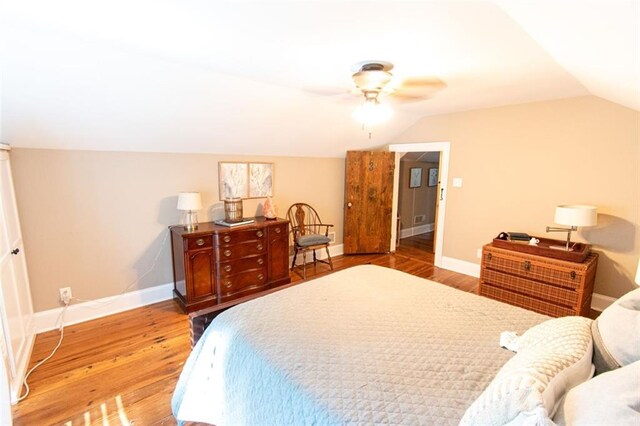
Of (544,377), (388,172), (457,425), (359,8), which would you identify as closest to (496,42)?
(359,8)

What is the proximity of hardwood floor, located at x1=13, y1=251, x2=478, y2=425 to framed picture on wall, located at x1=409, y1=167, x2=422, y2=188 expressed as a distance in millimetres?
4747

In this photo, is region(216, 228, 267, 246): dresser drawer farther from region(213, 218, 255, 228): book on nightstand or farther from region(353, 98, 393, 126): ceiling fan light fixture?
region(353, 98, 393, 126): ceiling fan light fixture

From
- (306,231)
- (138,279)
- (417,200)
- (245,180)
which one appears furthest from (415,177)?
(138,279)

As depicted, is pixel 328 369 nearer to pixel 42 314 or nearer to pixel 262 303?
pixel 262 303

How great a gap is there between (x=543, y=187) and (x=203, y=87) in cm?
365

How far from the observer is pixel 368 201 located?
16.2 ft

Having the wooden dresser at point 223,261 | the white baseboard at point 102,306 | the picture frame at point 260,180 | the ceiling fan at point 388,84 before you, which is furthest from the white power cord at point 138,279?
the ceiling fan at point 388,84

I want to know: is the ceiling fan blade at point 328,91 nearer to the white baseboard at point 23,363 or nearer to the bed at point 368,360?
the bed at point 368,360

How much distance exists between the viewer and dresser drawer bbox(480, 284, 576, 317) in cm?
281

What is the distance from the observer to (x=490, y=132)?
372 centimetres

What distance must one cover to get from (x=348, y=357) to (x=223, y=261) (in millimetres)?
2207

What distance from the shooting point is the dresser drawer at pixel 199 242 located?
2.98m

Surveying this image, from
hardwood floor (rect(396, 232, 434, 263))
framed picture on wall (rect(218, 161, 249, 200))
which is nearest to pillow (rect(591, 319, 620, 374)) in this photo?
framed picture on wall (rect(218, 161, 249, 200))

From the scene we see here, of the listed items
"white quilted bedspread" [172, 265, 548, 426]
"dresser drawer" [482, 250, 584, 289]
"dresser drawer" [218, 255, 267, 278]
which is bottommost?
"dresser drawer" [218, 255, 267, 278]
